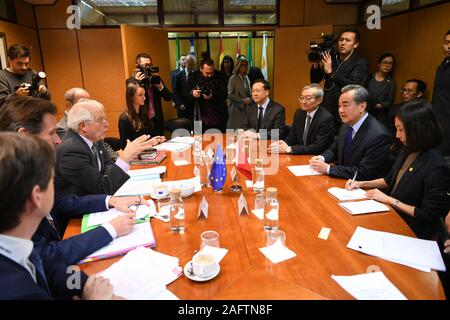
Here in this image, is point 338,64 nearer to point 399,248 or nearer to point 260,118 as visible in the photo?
point 260,118

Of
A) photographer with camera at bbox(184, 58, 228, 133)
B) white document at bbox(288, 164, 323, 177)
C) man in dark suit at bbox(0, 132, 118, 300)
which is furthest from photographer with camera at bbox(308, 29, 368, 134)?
man in dark suit at bbox(0, 132, 118, 300)

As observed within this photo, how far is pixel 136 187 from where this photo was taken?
6.41 feet

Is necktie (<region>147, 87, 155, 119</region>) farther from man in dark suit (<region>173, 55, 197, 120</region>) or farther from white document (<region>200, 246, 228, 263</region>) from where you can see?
white document (<region>200, 246, 228, 263</region>)

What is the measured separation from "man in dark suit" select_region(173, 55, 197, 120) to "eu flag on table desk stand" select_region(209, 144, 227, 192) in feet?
8.97

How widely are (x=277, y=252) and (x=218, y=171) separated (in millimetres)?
718

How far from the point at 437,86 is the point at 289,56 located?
2397 mm

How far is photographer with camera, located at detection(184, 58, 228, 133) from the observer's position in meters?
4.09

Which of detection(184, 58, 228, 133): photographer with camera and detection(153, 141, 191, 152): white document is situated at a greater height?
detection(184, 58, 228, 133): photographer with camera

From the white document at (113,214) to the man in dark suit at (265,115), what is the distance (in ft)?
5.80

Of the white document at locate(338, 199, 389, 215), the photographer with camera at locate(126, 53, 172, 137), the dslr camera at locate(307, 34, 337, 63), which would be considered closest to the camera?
the white document at locate(338, 199, 389, 215)

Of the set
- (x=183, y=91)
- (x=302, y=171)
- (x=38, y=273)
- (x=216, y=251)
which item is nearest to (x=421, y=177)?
(x=302, y=171)

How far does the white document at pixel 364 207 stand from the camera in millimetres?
1595

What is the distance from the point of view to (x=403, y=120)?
1.75m

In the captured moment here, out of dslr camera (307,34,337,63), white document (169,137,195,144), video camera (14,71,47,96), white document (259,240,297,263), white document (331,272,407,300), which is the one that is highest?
dslr camera (307,34,337,63)
